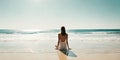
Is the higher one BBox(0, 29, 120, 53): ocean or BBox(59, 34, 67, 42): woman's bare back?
BBox(59, 34, 67, 42): woman's bare back

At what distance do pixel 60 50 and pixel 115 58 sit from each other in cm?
263

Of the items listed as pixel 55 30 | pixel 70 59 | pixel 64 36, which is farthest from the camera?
pixel 55 30

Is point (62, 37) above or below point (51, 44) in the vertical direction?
above

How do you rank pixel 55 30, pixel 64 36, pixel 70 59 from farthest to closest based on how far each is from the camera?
pixel 55 30 < pixel 64 36 < pixel 70 59

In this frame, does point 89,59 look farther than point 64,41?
No

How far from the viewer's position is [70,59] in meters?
7.72

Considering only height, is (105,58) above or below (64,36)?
below

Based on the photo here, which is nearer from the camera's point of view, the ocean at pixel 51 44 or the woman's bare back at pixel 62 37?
the woman's bare back at pixel 62 37

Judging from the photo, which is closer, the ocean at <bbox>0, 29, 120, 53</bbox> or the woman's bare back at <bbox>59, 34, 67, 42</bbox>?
→ the woman's bare back at <bbox>59, 34, 67, 42</bbox>

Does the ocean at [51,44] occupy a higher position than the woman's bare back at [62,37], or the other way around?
the woman's bare back at [62,37]

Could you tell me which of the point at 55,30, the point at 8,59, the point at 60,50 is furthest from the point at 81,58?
the point at 55,30

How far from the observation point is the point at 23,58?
7.91m

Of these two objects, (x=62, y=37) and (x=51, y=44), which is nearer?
(x=62, y=37)

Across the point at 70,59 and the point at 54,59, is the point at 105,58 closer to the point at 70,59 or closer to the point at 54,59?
the point at 70,59
